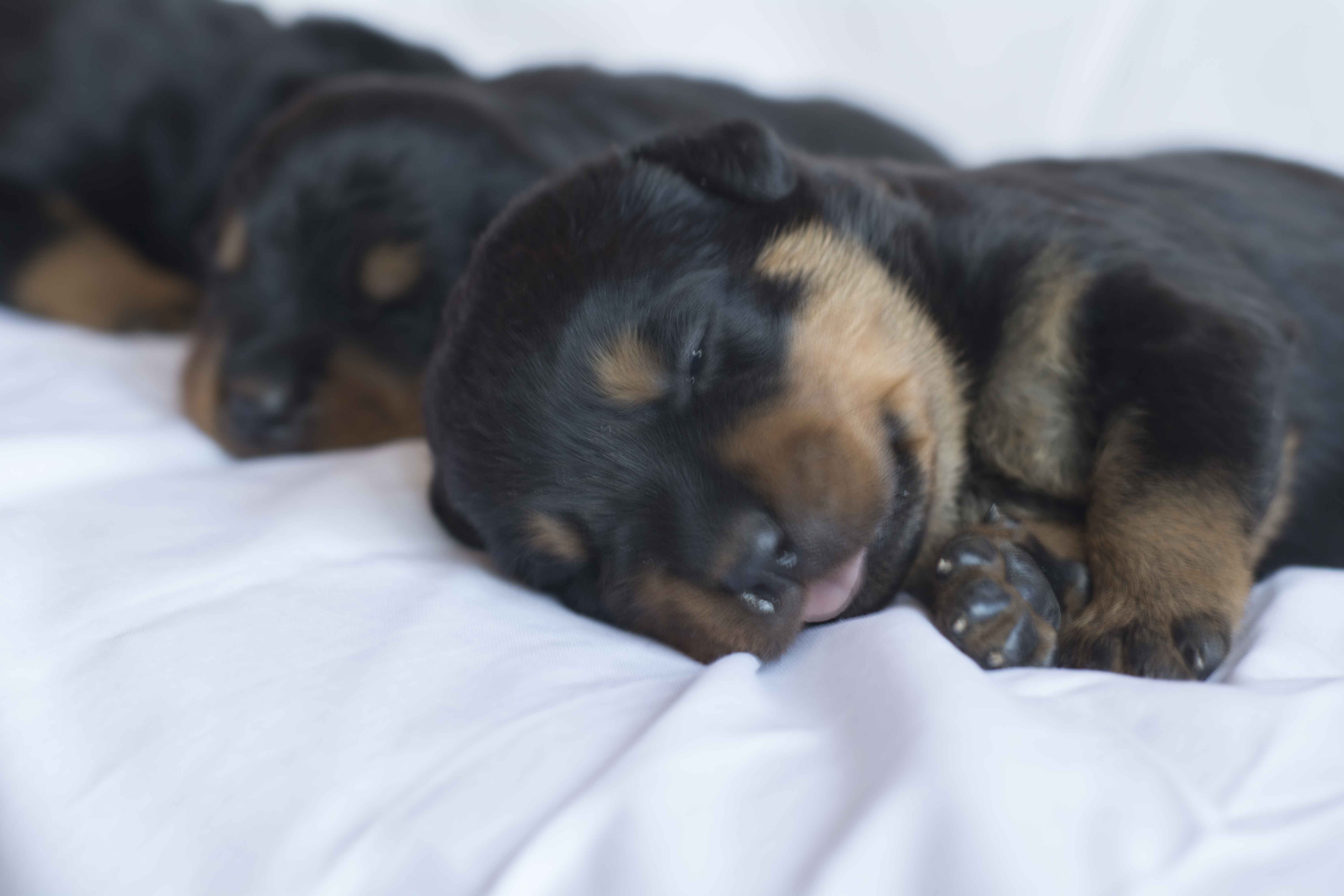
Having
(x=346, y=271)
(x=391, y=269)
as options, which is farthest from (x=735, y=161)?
(x=346, y=271)

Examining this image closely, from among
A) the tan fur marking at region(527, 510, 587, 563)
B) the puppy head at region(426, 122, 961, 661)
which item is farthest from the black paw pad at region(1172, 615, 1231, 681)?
the tan fur marking at region(527, 510, 587, 563)

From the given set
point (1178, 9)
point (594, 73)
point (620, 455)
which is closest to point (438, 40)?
point (594, 73)

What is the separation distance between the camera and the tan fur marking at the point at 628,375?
166 cm

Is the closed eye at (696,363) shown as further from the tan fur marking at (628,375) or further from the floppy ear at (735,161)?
the floppy ear at (735,161)

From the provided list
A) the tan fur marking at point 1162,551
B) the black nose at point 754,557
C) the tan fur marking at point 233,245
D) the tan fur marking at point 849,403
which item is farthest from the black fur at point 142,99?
the tan fur marking at point 1162,551

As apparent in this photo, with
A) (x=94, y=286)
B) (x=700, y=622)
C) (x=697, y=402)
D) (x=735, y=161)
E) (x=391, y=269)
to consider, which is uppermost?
(x=735, y=161)

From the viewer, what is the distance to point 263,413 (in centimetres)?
253

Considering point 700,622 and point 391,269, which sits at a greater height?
point 700,622

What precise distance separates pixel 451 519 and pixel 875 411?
2.70ft

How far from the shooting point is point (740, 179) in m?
1.91

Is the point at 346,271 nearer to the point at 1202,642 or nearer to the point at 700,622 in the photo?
the point at 700,622

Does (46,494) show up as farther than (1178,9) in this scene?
No

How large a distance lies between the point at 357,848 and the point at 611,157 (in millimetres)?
1328

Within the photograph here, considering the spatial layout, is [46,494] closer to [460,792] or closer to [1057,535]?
[460,792]
